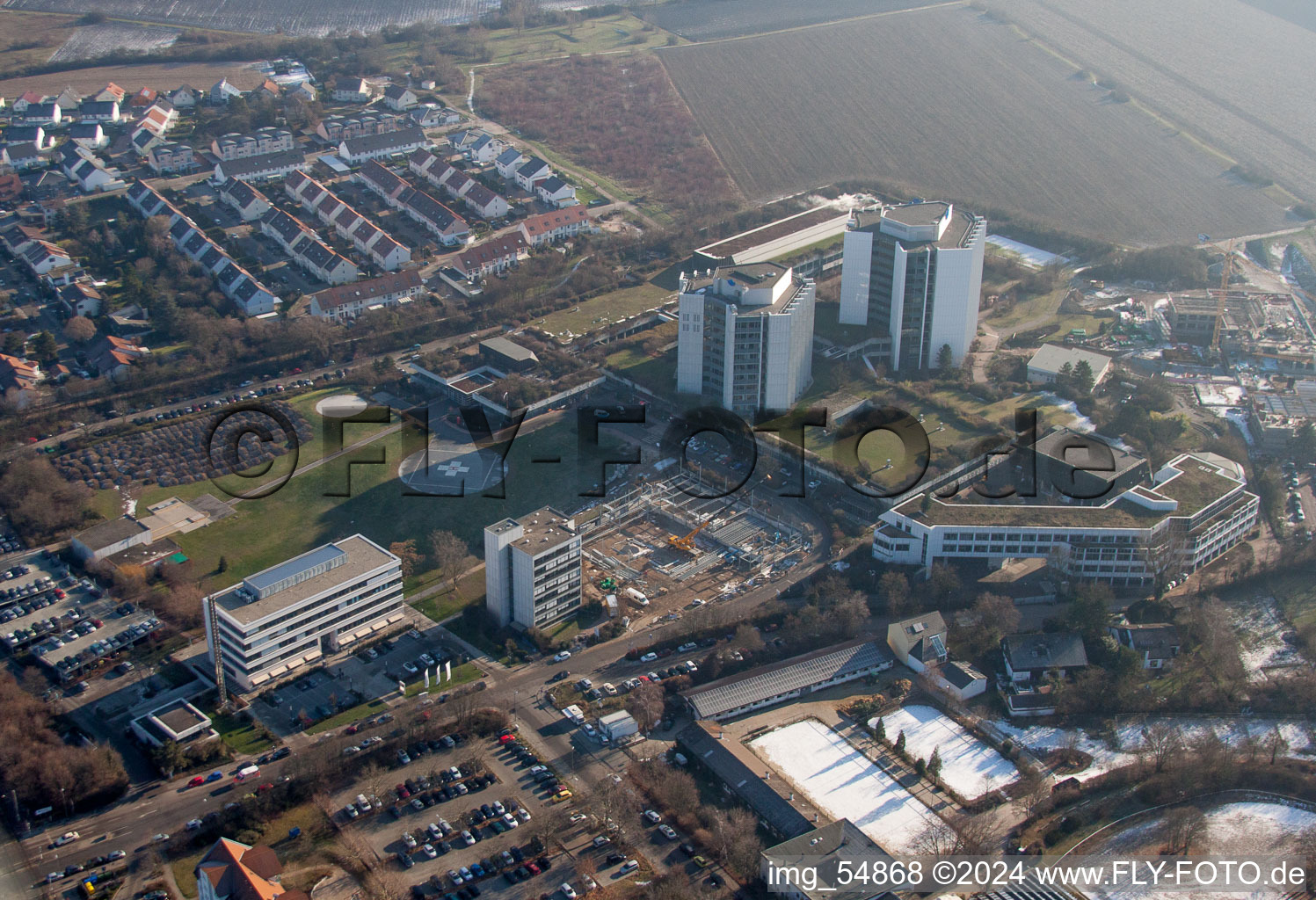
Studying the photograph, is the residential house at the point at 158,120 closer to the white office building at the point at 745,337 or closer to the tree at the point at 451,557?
the white office building at the point at 745,337

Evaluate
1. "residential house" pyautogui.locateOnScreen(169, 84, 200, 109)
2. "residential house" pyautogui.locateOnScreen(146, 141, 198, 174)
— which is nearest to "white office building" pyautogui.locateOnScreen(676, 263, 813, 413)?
"residential house" pyautogui.locateOnScreen(146, 141, 198, 174)

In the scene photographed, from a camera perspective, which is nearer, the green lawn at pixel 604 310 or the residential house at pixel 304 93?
the green lawn at pixel 604 310

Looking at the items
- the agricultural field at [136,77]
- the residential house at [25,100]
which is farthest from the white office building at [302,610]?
the agricultural field at [136,77]

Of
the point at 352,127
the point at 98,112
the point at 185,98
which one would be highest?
the point at 185,98

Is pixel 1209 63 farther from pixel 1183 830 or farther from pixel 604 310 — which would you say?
pixel 1183 830

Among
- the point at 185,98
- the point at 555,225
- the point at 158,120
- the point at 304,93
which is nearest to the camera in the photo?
the point at 555,225

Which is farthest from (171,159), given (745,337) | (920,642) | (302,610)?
(920,642)

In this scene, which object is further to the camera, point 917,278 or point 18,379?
point 917,278
